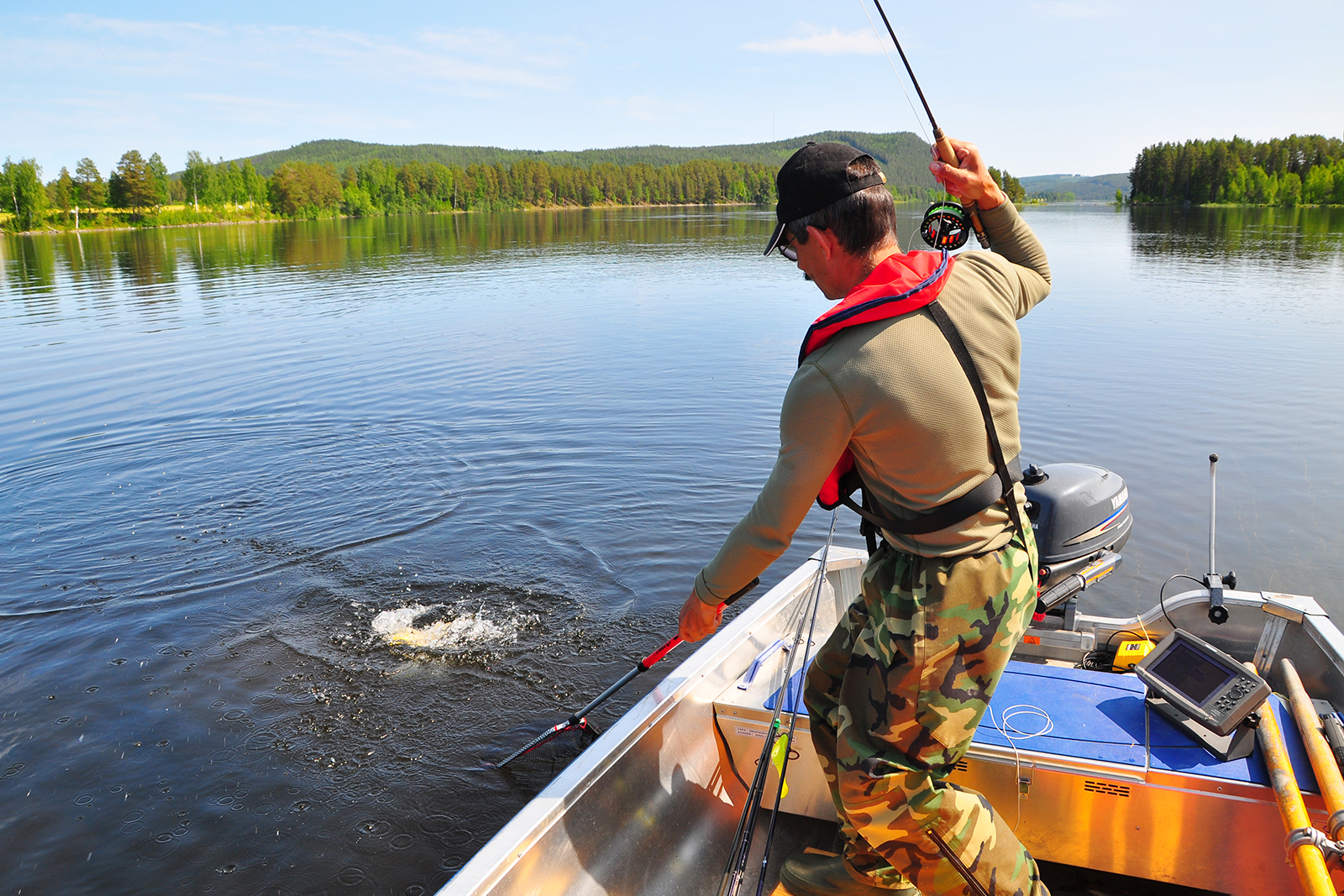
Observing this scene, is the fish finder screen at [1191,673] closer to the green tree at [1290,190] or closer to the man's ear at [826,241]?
the man's ear at [826,241]

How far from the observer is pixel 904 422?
203cm

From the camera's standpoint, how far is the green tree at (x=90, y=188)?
10031 cm

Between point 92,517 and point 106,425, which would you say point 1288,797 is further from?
point 106,425

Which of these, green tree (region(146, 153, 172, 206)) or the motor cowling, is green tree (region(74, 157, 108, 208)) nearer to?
green tree (region(146, 153, 172, 206))

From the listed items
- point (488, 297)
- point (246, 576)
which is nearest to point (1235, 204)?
point (488, 297)

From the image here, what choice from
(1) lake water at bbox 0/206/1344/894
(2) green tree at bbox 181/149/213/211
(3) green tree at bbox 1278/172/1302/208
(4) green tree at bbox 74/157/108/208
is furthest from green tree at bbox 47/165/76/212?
(3) green tree at bbox 1278/172/1302/208

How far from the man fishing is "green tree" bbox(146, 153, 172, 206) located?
123m

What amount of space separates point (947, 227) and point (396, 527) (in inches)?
239

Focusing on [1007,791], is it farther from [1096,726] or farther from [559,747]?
[559,747]

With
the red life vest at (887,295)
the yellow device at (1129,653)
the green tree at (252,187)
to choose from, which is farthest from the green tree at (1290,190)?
the green tree at (252,187)

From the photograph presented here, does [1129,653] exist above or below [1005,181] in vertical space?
below

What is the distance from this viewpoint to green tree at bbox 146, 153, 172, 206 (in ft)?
339

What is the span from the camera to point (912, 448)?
207 cm

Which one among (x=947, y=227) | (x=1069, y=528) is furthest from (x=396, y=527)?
(x=947, y=227)
